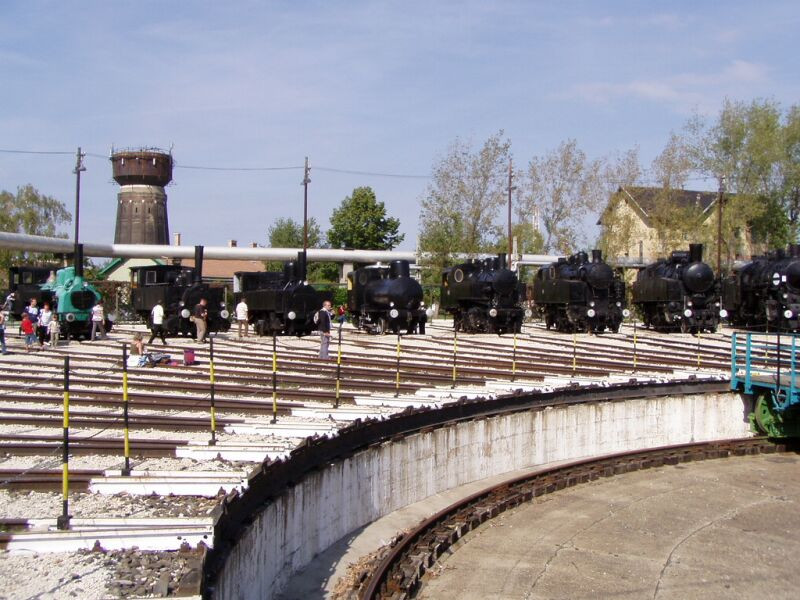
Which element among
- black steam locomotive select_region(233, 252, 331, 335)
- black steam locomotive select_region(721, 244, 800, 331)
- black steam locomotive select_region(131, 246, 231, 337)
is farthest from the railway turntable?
black steam locomotive select_region(131, 246, 231, 337)

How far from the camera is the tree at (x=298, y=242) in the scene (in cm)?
6781

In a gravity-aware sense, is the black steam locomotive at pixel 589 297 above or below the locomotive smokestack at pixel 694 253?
below

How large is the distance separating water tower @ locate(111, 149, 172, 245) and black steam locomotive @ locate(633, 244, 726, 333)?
50530 millimetres

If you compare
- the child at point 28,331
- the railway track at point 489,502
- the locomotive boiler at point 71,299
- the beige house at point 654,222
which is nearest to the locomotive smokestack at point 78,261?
the locomotive boiler at point 71,299

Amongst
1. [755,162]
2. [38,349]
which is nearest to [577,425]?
[38,349]

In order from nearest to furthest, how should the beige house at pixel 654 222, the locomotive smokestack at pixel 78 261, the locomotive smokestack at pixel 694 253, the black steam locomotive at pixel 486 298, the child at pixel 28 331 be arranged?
the child at pixel 28 331 → the locomotive smokestack at pixel 78 261 → the black steam locomotive at pixel 486 298 → the locomotive smokestack at pixel 694 253 → the beige house at pixel 654 222

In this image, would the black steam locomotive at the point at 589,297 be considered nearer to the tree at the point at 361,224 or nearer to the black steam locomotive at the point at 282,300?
the black steam locomotive at the point at 282,300

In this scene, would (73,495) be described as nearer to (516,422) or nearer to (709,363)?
(516,422)

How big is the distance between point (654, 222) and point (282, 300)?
31.1 meters

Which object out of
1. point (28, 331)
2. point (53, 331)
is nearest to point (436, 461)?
point (28, 331)

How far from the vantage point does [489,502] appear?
13.1 meters

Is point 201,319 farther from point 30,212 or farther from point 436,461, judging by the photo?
point 30,212

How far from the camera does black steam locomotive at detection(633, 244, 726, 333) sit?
34781mm

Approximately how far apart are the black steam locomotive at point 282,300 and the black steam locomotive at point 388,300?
85.5 inches
